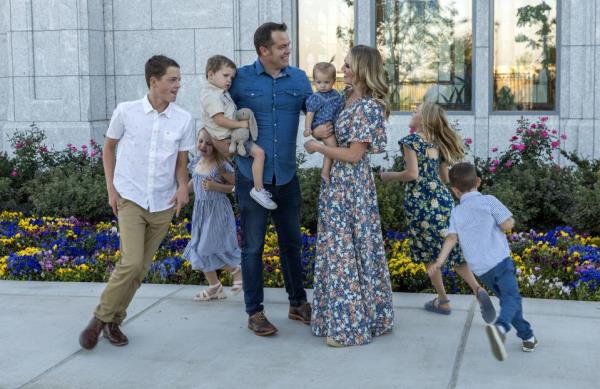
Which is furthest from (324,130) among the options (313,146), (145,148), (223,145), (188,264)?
(188,264)

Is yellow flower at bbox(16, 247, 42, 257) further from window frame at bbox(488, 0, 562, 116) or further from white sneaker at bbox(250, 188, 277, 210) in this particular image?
window frame at bbox(488, 0, 562, 116)

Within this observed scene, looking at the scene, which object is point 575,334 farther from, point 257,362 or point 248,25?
point 248,25

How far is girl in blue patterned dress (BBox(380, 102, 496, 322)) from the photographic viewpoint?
6133 millimetres

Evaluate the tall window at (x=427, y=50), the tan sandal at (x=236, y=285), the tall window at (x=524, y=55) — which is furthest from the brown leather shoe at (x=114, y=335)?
the tall window at (x=524, y=55)

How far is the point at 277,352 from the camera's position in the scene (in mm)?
5504

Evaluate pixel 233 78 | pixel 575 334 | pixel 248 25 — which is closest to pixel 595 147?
pixel 248 25

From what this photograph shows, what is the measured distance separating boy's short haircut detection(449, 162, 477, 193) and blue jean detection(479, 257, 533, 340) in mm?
502

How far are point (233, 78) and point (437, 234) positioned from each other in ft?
5.78

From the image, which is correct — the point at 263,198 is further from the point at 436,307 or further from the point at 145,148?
the point at 436,307

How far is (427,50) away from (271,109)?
20.2 ft

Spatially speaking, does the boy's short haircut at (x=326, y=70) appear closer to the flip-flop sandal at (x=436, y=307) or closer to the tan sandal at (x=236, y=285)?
the flip-flop sandal at (x=436, y=307)

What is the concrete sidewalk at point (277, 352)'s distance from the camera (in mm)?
4988

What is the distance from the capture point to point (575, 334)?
571 centimetres

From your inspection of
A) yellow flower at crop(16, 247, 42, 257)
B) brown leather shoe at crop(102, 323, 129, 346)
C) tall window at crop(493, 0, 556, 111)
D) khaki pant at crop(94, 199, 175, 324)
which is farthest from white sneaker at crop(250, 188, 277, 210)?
tall window at crop(493, 0, 556, 111)
